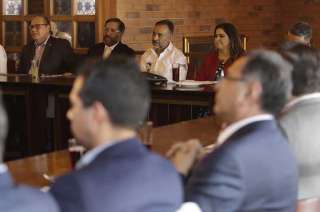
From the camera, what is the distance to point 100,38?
Result: 7.91 m

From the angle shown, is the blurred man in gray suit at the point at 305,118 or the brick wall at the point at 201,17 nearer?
the blurred man in gray suit at the point at 305,118

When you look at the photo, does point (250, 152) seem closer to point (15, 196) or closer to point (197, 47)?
point (15, 196)

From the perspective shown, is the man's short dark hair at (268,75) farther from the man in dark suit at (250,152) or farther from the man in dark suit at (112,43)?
the man in dark suit at (112,43)

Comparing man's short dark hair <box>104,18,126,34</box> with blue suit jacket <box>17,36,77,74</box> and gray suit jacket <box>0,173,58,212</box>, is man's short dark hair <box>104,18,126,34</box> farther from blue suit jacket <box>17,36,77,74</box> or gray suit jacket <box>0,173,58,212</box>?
gray suit jacket <box>0,173,58,212</box>

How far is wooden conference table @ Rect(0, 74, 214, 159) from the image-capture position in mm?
5680

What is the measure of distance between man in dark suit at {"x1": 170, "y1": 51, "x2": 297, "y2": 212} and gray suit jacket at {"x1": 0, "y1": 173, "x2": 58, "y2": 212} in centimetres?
55

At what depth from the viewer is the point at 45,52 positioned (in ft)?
23.3

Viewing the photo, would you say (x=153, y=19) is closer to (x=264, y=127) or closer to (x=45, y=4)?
(x=45, y=4)

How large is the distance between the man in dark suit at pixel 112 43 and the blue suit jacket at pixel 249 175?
4971 millimetres

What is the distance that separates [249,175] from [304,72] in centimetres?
82

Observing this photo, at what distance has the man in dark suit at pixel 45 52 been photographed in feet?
23.2

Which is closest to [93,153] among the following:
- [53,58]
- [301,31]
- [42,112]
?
[301,31]

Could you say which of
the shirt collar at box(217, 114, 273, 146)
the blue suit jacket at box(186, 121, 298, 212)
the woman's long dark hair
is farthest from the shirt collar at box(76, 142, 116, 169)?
the woman's long dark hair

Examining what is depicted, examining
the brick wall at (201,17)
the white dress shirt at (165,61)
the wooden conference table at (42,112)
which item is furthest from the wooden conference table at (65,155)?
the brick wall at (201,17)
